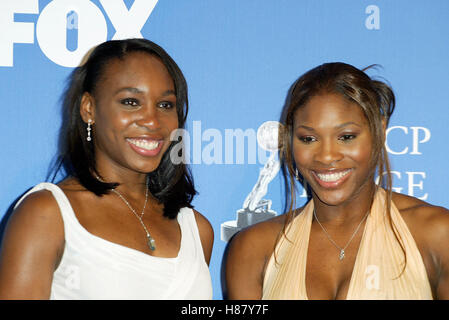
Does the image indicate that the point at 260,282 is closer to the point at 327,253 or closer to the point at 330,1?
the point at 327,253

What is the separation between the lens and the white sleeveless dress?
5.45ft

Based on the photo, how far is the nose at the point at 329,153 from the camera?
73.7 inches

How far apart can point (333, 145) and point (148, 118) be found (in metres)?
0.66

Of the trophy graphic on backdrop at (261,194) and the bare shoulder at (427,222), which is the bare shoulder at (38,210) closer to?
the trophy graphic on backdrop at (261,194)

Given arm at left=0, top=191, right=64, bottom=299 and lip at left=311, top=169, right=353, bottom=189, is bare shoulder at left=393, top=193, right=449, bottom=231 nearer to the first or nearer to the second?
lip at left=311, top=169, right=353, bottom=189

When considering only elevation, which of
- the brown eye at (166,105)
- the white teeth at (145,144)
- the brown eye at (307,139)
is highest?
the brown eye at (166,105)

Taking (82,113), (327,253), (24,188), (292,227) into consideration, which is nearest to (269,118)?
(292,227)

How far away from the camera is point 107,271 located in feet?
5.54

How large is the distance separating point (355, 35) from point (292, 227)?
3.12ft

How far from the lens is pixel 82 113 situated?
187 cm

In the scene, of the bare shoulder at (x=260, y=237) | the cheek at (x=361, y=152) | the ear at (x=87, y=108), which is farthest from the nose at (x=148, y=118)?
the cheek at (x=361, y=152)

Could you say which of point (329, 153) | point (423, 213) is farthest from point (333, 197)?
point (423, 213)

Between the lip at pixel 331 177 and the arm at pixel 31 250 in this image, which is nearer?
the arm at pixel 31 250
